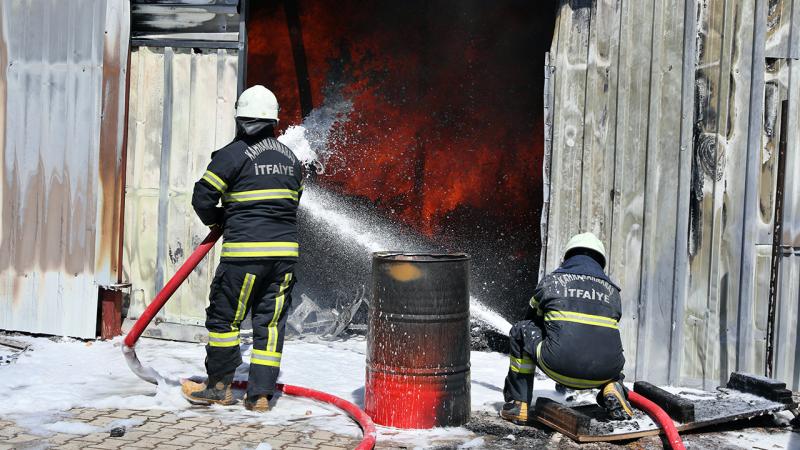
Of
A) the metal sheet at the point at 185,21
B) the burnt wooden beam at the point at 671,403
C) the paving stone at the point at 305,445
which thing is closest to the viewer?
the paving stone at the point at 305,445

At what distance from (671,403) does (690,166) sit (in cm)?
212

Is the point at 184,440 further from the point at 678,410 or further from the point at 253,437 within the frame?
the point at 678,410

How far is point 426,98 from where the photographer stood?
1112 cm

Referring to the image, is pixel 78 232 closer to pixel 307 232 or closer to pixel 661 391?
pixel 307 232

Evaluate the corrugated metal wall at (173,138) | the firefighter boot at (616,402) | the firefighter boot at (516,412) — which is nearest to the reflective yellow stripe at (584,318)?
the firefighter boot at (616,402)

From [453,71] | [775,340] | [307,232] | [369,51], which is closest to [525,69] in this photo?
[453,71]

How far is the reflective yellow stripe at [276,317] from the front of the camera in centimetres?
621

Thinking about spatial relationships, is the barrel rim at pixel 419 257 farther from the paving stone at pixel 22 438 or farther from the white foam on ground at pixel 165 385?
the paving stone at pixel 22 438

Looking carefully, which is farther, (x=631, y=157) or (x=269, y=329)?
(x=631, y=157)

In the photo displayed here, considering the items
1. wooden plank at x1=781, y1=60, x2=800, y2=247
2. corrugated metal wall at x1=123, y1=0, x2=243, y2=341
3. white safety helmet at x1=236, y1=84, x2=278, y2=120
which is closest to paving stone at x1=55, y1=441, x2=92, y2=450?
white safety helmet at x1=236, y1=84, x2=278, y2=120

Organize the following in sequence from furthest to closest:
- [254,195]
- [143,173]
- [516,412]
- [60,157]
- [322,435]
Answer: [143,173]
[60,157]
[254,195]
[516,412]
[322,435]

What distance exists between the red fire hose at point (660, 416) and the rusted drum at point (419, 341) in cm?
120

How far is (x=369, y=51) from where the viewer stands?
11.1 metres

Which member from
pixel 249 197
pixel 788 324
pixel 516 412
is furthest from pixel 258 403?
pixel 788 324
